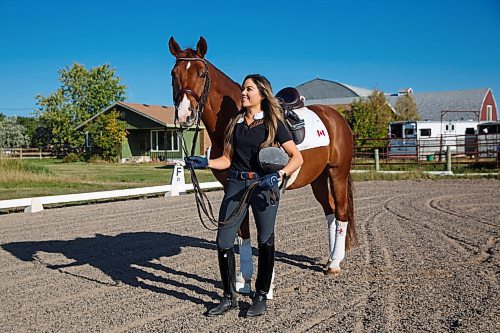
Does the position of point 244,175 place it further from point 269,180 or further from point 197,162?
point 197,162

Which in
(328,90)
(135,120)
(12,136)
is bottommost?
(12,136)

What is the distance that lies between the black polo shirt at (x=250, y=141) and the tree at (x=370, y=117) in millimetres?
33032

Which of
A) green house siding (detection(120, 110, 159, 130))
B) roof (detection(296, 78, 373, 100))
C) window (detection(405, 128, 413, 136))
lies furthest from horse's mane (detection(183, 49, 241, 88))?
roof (detection(296, 78, 373, 100))

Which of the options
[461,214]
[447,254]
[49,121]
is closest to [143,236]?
[447,254]

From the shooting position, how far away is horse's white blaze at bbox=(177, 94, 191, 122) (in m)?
4.51

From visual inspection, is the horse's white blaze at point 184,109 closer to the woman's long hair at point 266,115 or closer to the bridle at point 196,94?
the bridle at point 196,94

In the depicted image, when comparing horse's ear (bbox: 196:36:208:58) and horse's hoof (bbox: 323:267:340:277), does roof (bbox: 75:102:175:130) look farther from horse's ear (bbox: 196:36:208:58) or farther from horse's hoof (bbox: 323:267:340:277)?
horse's ear (bbox: 196:36:208:58)

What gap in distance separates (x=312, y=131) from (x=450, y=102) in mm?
51232

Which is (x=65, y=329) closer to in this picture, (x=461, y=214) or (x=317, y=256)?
(x=317, y=256)

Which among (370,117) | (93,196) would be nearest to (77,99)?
(370,117)

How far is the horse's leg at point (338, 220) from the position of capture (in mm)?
6152

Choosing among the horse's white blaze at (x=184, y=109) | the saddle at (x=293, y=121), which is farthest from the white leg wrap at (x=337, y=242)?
the horse's white blaze at (x=184, y=109)

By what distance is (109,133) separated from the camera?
130 feet

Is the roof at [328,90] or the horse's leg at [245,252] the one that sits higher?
the roof at [328,90]
